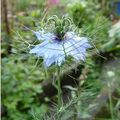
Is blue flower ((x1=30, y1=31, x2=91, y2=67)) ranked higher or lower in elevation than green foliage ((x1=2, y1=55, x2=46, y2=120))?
higher

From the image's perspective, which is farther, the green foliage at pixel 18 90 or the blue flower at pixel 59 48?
the green foliage at pixel 18 90

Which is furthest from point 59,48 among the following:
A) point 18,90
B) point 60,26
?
point 18,90

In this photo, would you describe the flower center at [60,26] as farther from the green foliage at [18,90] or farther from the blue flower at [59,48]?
the green foliage at [18,90]

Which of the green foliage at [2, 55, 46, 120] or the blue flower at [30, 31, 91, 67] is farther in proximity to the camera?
the green foliage at [2, 55, 46, 120]

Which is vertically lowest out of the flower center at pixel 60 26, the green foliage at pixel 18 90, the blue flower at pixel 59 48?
the green foliage at pixel 18 90

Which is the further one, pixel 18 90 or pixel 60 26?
pixel 18 90

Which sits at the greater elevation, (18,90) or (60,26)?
(60,26)

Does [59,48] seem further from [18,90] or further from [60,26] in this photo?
[18,90]

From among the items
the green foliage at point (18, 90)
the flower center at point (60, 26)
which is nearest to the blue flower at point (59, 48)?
the flower center at point (60, 26)

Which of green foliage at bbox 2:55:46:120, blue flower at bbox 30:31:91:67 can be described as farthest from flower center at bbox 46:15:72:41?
green foliage at bbox 2:55:46:120

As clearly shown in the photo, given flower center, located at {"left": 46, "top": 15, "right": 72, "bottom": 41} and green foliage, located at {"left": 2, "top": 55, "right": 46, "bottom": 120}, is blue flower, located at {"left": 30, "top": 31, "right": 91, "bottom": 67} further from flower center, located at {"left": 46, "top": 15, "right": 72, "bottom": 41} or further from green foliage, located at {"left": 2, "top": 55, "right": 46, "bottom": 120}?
green foliage, located at {"left": 2, "top": 55, "right": 46, "bottom": 120}
